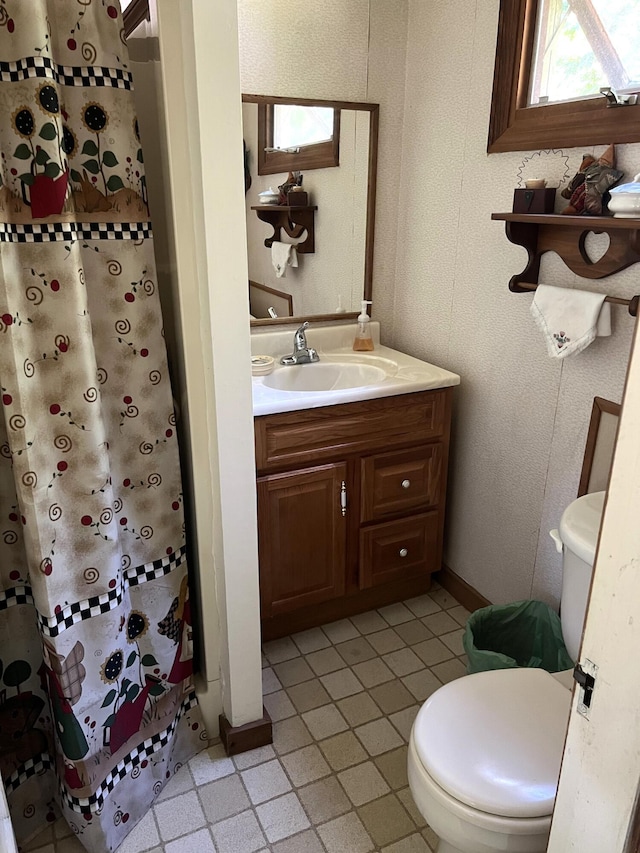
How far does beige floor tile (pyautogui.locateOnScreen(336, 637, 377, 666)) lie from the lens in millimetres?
2166

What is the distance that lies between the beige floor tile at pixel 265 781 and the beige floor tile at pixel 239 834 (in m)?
0.05

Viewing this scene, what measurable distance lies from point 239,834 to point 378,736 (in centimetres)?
47

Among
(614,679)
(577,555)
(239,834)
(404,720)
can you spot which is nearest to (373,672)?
(404,720)

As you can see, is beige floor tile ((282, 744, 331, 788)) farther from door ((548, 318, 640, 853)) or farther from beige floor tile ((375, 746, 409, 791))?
door ((548, 318, 640, 853))

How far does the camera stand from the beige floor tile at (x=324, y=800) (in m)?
1.63

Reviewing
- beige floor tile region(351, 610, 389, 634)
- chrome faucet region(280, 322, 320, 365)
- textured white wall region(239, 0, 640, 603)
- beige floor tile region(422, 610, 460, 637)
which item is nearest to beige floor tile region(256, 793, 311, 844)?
beige floor tile region(351, 610, 389, 634)

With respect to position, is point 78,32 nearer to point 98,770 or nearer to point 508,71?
point 508,71

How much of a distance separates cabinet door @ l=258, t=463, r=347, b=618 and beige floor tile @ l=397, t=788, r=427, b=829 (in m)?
0.66

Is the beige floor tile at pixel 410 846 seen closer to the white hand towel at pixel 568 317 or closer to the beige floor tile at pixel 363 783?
the beige floor tile at pixel 363 783

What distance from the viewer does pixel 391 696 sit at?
2002 millimetres

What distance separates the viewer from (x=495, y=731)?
135 centimetres

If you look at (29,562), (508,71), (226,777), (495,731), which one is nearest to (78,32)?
(29,562)

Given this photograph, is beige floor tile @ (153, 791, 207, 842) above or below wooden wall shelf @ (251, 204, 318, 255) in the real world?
below

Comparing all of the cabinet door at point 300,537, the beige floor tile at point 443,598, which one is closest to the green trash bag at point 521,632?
the beige floor tile at point 443,598
